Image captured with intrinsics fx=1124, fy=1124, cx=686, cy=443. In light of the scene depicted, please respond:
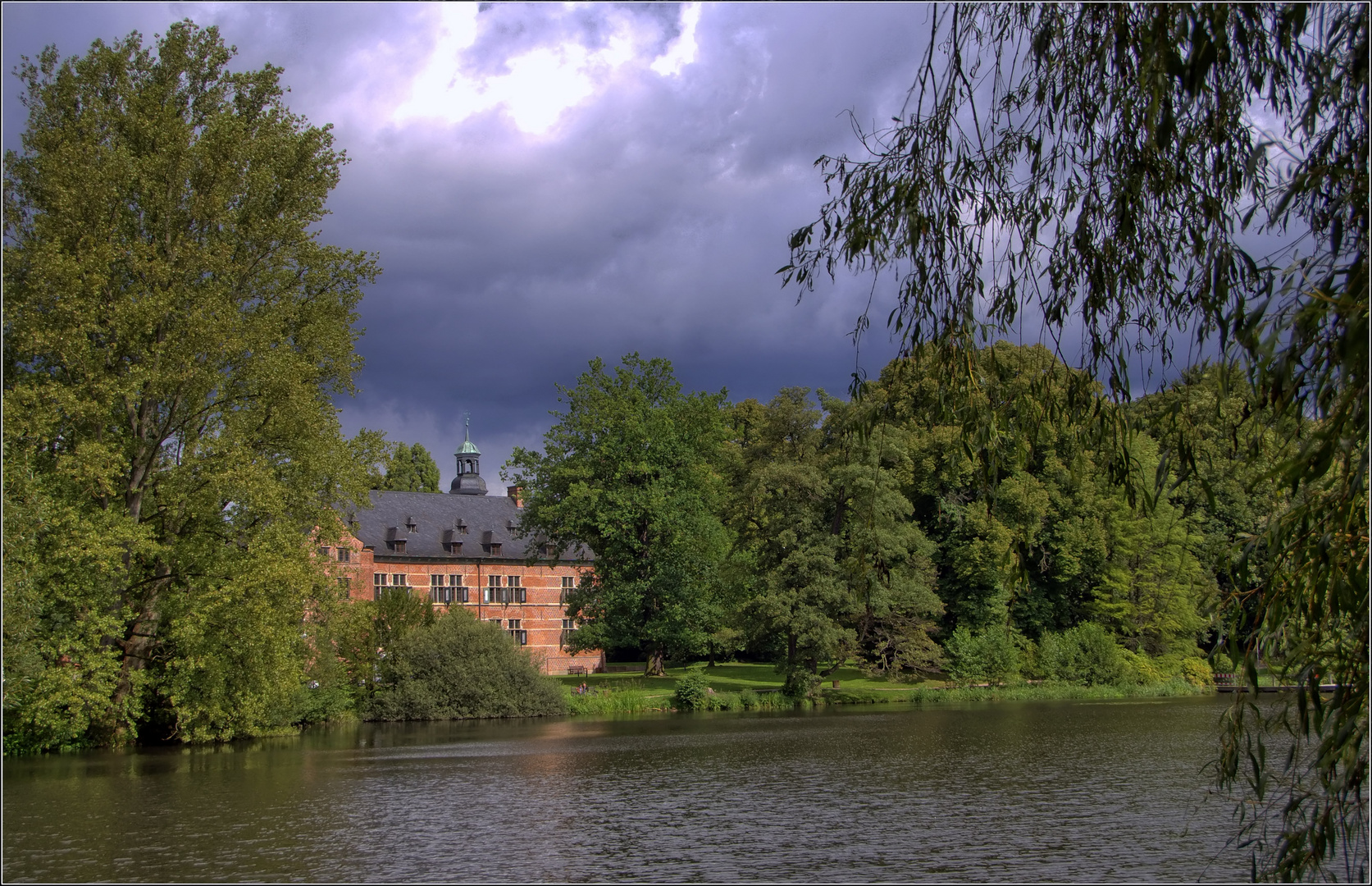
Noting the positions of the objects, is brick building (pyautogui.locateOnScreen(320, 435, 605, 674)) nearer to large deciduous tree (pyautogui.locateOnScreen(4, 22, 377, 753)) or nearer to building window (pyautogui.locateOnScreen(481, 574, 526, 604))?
building window (pyautogui.locateOnScreen(481, 574, 526, 604))

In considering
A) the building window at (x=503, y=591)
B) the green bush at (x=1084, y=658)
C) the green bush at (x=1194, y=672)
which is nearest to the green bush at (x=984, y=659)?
the green bush at (x=1084, y=658)

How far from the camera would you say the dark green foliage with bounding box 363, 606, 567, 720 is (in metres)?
35.9

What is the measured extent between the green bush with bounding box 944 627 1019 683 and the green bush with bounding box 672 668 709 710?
9.43 m

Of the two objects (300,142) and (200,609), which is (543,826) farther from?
(300,142)

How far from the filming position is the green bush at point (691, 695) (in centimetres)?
3769

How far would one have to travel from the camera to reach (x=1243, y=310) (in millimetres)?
5594

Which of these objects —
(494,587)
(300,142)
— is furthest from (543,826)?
(494,587)

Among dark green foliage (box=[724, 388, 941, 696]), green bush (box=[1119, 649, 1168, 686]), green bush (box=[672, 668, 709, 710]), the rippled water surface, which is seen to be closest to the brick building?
green bush (box=[672, 668, 709, 710])

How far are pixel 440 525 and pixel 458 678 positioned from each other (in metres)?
24.7

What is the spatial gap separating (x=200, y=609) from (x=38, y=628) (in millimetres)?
3120

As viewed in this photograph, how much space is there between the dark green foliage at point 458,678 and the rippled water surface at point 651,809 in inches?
306

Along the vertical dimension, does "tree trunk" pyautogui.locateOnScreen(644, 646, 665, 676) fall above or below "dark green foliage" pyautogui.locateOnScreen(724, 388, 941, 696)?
below

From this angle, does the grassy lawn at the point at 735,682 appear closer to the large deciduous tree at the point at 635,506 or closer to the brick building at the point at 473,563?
the large deciduous tree at the point at 635,506

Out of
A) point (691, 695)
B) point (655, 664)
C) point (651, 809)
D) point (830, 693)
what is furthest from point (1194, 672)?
point (651, 809)
